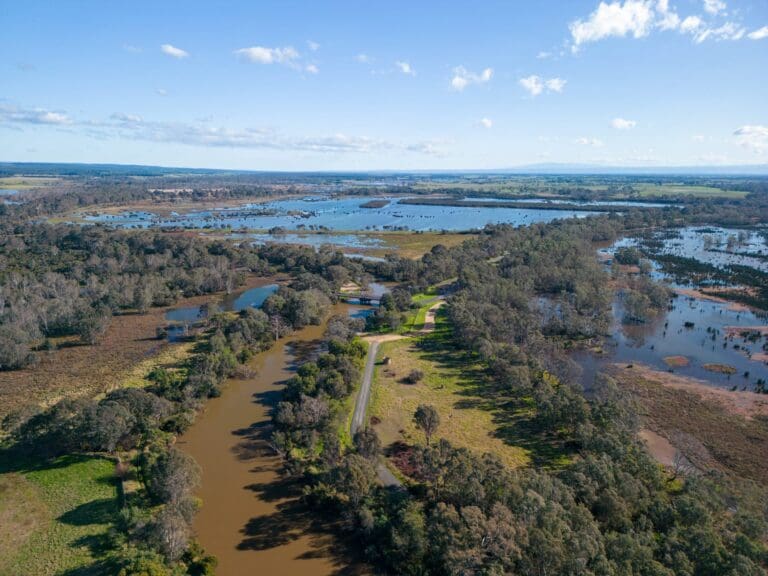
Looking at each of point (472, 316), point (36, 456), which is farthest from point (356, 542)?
point (472, 316)

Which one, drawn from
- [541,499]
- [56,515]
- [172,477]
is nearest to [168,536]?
[172,477]

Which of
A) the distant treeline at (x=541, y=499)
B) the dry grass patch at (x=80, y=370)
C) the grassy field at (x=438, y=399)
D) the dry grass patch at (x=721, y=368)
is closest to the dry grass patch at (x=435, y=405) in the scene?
the grassy field at (x=438, y=399)

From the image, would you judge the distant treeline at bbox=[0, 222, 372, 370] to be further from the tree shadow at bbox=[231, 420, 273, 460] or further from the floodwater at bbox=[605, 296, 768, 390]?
the floodwater at bbox=[605, 296, 768, 390]

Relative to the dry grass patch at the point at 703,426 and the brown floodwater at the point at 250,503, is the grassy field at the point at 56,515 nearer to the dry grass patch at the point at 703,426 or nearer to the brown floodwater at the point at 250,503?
the brown floodwater at the point at 250,503

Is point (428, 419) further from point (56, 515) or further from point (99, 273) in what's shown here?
point (99, 273)

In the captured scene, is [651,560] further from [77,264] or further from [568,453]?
[77,264]
